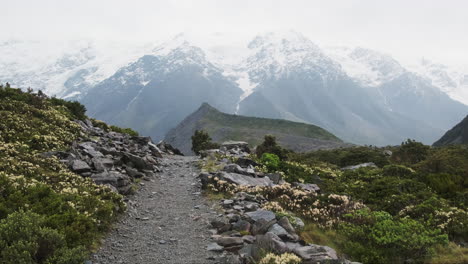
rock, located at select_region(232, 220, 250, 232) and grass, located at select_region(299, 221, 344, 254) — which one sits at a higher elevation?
grass, located at select_region(299, 221, 344, 254)

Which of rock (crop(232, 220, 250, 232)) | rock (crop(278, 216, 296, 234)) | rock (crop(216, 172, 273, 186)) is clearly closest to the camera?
rock (crop(278, 216, 296, 234))

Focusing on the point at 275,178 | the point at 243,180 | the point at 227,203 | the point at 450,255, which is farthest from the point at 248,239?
the point at 275,178

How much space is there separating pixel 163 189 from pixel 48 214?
851 cm

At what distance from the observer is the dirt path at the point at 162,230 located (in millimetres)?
10016

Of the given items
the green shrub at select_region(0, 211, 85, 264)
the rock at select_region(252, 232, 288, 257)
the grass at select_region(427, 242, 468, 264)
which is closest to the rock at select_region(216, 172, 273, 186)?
the rock at select_region(252, 232, 288, 257)

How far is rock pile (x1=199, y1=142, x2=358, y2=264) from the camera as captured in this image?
907 cm

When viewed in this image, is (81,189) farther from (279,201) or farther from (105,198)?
(279,201)

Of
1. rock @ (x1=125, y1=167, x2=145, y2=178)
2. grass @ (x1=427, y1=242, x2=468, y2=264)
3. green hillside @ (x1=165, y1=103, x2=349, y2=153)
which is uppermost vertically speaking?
grass @ (x1=427, y1=242, x2=468, y2=264)

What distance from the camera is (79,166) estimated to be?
17.6 meters

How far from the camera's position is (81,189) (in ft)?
45.7

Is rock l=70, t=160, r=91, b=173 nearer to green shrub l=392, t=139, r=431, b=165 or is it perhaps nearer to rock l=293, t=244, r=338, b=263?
rock l=293, t=244, r=338, b=263

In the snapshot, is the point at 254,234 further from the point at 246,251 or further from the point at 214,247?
the point at 246,251

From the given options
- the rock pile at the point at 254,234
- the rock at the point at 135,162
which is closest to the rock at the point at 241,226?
the rock pile at the point at 254,234

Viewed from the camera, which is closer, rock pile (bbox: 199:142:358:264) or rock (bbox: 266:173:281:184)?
rock pile (bbox: 199:142:358:264)
